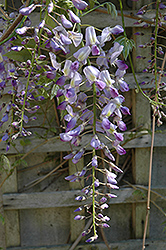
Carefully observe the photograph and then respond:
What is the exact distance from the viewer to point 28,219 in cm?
173

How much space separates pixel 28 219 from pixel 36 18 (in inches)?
43.6

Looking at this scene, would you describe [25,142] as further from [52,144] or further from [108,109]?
[108,109]

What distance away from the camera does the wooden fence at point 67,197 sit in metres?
1.62

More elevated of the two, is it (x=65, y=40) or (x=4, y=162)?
(x=65, y=40)

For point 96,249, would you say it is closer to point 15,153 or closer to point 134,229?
point 134,229

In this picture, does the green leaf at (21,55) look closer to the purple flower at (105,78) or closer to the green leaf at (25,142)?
the purple flower at (105,78)

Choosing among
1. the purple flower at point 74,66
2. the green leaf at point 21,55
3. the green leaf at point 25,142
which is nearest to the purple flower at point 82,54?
the purple flower at point 74,66

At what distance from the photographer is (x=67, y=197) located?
1642mm

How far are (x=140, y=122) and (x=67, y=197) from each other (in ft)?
1.88

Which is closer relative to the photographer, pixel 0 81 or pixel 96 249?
pixel 0 81

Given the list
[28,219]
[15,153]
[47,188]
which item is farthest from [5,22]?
[28,219]

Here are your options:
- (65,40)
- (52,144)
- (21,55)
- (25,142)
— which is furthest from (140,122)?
(65,40)

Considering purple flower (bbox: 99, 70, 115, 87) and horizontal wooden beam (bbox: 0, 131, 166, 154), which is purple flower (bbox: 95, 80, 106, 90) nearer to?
purple flower (bbox: 99, 70, 115, 87)

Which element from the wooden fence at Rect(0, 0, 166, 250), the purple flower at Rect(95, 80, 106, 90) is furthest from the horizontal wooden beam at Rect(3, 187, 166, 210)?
the purple flower at Rect(95, 80, 106, 90)
